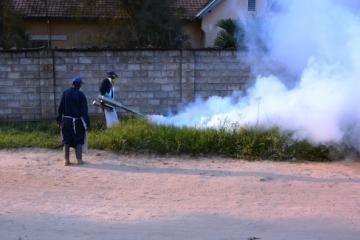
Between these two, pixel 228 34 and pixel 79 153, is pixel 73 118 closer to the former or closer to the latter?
pixel 79 153

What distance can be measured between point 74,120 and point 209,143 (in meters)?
2.63

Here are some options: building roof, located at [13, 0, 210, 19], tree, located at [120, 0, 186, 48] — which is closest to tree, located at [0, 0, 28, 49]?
building roof, located at [13, 0, 210, 19]

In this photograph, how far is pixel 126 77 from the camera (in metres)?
14.7

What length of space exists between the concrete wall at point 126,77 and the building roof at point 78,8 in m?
9.26

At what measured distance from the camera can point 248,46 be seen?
45.8ft

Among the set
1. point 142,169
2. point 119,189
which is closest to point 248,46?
point 142,169

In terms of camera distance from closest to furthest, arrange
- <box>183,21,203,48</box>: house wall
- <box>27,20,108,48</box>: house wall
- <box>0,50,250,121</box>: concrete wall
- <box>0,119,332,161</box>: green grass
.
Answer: <box>0,119,332,161</box>: green grass → <box>0,50,250,121</box>: concrete wall → <box>27,20,108,48</box>: house wall → <box>183,21,203,48</box>: house wall

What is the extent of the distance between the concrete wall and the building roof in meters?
9.26

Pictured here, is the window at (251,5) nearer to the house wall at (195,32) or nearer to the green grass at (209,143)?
the green grass at (209,143)

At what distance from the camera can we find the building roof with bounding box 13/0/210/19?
23781mm

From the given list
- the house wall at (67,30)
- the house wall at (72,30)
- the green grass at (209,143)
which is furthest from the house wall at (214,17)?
the green grass at (209,143)

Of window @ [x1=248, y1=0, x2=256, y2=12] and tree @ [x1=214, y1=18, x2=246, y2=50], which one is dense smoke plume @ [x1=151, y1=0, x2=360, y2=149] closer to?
window @ [x1=248, y1=0, x2=256, y2=12]

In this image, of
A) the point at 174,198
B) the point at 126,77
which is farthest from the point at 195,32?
the point at 174,198

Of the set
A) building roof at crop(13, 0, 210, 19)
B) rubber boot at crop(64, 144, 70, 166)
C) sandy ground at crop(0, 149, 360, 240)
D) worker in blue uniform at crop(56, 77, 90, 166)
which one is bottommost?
sandy ground at crop(0, 149, 360, 240)
